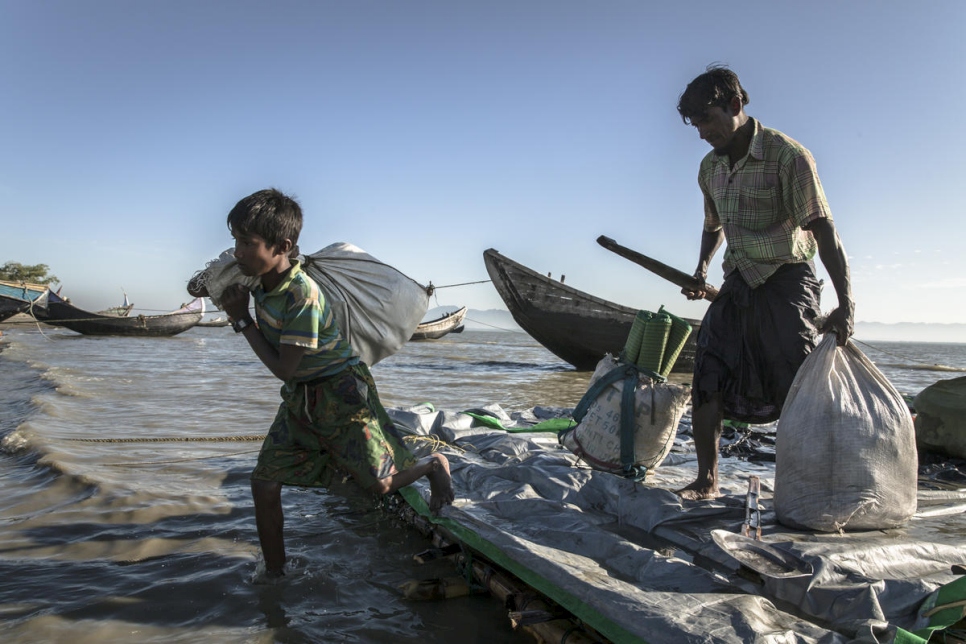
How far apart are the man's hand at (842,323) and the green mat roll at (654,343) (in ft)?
2.22

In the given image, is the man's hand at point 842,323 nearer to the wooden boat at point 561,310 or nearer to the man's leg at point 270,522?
the man's leg at point 270,522

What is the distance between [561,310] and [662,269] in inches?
348

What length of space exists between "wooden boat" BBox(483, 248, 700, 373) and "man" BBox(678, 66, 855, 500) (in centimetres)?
884

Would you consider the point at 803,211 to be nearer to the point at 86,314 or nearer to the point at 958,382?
the point at 958,382

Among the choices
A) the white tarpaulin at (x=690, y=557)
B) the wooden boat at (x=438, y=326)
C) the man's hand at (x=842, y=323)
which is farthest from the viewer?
the wooden boat at (x=438, y=326)

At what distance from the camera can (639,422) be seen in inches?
110

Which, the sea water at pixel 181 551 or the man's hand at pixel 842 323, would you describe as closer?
the sea water at pixel 181 551

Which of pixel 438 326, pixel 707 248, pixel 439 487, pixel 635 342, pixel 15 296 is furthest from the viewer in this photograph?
pixel 438 326

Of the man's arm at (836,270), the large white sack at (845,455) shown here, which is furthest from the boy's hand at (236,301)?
the man's arm at (836,270)

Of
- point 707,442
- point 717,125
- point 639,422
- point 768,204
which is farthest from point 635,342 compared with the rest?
point 717,125

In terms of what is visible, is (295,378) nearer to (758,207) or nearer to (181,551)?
(181,551)

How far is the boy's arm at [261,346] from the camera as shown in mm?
1994

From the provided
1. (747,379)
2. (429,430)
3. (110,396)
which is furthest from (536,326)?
(747,379)

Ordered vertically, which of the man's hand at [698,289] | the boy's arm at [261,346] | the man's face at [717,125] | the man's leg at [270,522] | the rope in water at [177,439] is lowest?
the rope in water at [177,439]
